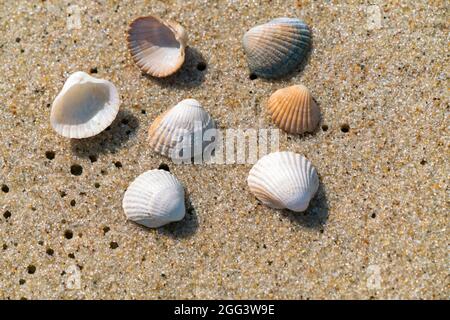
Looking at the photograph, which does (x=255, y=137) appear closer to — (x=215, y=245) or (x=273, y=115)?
(x=273, y=115)

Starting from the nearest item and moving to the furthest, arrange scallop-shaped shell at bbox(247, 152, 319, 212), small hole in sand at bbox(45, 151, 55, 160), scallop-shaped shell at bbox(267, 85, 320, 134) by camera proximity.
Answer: scallop-shaped shell at bbox(247, 152, 319, 212), scallop-shaped shell at bbox(267, 85, 320, 134), small hole in sand at bbox(45, 151, 55, 160)

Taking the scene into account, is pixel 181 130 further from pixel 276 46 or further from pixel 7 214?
pixel 7 214

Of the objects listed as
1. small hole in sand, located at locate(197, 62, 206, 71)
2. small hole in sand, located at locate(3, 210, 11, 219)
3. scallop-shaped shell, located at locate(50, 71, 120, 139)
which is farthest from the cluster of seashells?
small hole in sand, located at locate(3, 210, 11, 219)

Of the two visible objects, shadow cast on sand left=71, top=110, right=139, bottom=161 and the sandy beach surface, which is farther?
shadow cast on sand left=71, top=110, right=139, bottom=161

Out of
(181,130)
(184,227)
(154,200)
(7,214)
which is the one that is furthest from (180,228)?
(7,214)

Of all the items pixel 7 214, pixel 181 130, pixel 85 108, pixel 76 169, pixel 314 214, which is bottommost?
pixel 314 214

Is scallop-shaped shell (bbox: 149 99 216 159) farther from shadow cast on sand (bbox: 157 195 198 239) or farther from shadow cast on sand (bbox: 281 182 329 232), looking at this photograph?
shadow cast on sand (bbox: 281 182 329 232)

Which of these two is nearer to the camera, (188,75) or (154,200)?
(154,200)
